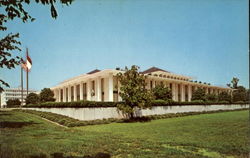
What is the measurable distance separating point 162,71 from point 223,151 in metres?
41.0

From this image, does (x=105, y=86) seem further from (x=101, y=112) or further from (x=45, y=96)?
(x=45, y=96)

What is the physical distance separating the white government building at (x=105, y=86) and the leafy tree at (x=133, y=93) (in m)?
1.39

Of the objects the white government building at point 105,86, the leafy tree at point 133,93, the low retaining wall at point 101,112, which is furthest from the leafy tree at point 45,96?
the leafy tree at point 133,93

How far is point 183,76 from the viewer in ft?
171

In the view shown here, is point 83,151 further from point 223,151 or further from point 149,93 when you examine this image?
point 149,93

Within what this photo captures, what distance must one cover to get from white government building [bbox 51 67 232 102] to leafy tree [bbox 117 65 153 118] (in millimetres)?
1391

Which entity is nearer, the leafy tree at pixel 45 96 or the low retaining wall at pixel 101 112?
the low retaining wall at pixel 101 112

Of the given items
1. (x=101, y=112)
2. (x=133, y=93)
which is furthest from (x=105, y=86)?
(x=133, y=93)

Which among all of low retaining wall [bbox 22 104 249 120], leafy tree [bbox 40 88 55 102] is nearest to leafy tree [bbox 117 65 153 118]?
low retaining wall [bbox 22 104 249 120]

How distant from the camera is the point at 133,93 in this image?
21.3 m

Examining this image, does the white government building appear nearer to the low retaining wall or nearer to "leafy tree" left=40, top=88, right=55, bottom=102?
the low retaining wall

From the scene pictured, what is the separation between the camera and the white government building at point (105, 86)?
3197 cm

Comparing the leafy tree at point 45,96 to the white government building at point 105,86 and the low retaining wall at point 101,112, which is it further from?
the low retaining wall at point 101,112

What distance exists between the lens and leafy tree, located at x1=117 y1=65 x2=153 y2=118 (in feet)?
69.8
